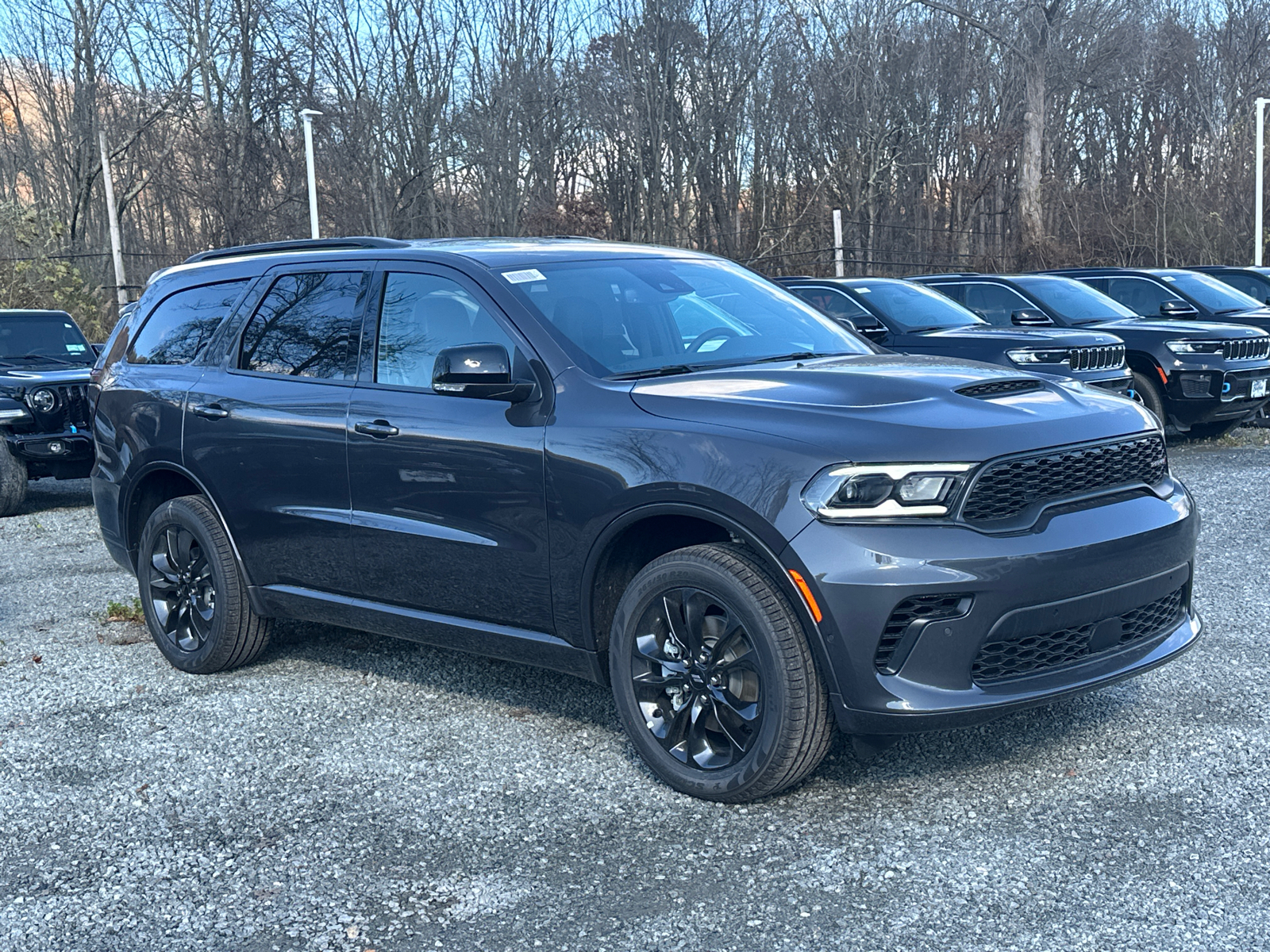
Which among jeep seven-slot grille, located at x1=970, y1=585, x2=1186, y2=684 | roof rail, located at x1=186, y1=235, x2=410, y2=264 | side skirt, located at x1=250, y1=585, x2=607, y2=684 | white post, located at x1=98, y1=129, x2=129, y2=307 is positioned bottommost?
side skirt, located at x1=250, y1=585, x2=607, y2=684

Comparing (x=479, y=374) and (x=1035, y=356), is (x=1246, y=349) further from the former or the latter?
(x=479, y=374)

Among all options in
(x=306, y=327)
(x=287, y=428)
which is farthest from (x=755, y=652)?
(x=306, y=327)

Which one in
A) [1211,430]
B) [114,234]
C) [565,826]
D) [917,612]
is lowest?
[565,826]

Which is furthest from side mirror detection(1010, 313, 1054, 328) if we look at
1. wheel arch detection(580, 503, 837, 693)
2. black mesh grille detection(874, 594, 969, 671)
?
black mesh grille detection(874, 594, 969, 671)

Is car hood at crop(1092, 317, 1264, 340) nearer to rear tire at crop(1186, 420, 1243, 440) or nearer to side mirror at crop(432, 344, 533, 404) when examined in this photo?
rear tire at crop(1186, 420, 1243, 440)

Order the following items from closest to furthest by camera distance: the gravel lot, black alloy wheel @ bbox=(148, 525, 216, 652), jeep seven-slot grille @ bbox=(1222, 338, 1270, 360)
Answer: the gravel lot → black alloy wheel @ bbox=(148, 525, 216, 652) → jeep seven-slot grille @ bbox=(1222, 338, 1270, 360)

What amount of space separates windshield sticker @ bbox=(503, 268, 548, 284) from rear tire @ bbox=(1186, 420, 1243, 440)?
10.3m

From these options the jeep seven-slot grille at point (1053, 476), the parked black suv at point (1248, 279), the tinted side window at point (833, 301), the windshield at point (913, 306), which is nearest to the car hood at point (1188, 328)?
the windshield at point (913, 306)

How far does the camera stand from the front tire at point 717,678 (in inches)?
149

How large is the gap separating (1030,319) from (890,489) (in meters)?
9.46

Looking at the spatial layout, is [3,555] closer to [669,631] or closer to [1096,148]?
[669,631]

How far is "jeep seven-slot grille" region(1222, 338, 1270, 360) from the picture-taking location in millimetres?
12398

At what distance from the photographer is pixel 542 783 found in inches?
169

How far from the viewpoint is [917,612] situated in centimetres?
364
